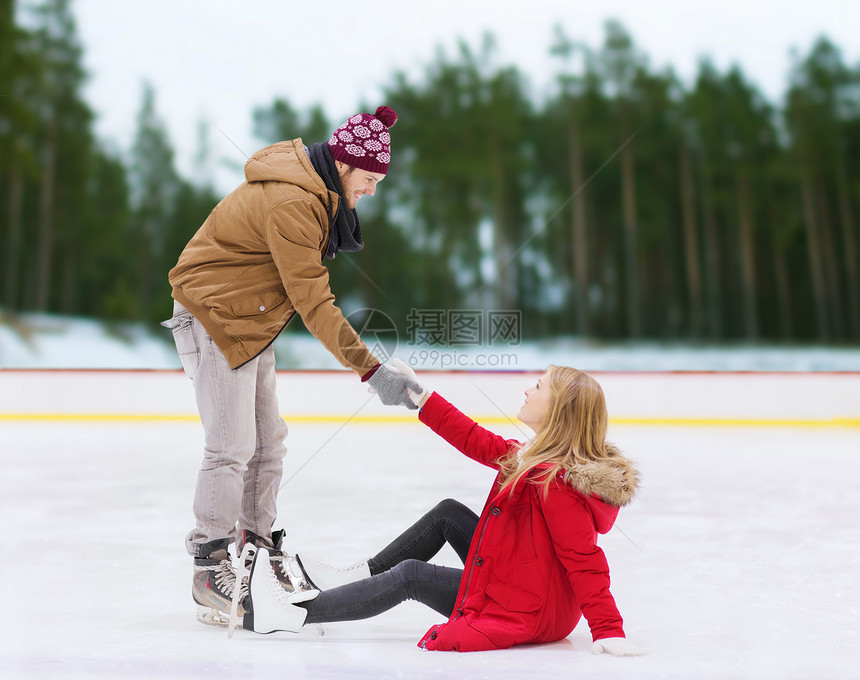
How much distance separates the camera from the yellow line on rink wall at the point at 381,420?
5.57 metres

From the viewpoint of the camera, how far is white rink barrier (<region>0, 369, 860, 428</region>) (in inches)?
221

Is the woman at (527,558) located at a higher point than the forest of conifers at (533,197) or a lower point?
lower

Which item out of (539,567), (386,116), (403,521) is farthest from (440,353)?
→ (539,567)

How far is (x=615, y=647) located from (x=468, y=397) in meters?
4.23

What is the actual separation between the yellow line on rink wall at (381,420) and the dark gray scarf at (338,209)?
3.84m

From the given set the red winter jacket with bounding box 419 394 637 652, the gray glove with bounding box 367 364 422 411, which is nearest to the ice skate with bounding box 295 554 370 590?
the red winter jacket with bounding box 419 394 637 652

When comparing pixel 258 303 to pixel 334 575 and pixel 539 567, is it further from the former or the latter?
pixel 539 567

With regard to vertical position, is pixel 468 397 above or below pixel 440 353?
below

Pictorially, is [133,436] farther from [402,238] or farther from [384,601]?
[384,601]

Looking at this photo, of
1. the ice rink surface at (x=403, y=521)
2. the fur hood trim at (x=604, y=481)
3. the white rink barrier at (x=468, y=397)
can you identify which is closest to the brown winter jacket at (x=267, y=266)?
the fur hood trim at (x=604, y=481)

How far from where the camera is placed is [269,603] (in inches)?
62.6

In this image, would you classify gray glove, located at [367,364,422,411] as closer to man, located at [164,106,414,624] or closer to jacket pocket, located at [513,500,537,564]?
man, located at [164,106,414,624]

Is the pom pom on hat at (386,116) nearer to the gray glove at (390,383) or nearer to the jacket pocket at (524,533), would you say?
the gray glove at (390,383)

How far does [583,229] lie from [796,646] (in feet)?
18.9
